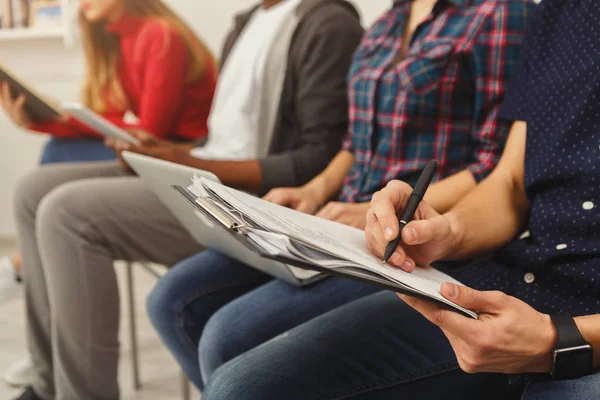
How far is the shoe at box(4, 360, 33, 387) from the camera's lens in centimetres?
140

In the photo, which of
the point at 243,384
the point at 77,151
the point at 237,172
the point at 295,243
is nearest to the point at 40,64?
the point at 77,151

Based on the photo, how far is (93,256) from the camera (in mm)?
1073

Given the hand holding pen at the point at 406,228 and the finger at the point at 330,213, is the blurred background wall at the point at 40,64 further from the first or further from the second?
the hand holding pen at the point at 406,228

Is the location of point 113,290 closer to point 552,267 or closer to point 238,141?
point 238,141

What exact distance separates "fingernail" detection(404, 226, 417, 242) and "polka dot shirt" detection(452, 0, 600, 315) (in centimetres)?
18

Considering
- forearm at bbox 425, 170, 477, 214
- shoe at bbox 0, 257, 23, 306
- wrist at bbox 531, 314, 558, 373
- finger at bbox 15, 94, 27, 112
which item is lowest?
shoe at bbox 0, 257, 23, 306

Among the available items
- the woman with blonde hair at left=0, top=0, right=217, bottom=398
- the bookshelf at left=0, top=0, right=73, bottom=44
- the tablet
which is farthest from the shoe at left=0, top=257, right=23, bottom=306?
the bookshelf at left=0, top=0, right=73, bottom=44

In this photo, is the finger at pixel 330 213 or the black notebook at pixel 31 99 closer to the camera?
the finger at pixel 330 213

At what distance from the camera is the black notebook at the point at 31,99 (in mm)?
1354

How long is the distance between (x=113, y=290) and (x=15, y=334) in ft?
2.70

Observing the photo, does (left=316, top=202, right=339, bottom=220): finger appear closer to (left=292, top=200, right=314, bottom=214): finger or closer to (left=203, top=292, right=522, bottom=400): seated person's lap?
(left=292, top=200, right=314, bottom=214): finger

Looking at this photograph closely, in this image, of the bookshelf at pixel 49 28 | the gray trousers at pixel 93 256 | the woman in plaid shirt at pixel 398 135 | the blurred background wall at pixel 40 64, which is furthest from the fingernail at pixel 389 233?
the bookshelf at pixel 49 28

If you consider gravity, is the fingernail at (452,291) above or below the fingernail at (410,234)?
below

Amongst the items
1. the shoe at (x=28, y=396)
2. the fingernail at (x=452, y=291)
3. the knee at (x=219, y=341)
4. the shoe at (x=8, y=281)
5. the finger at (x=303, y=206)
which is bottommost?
the shoe at (x=28, y=396)
